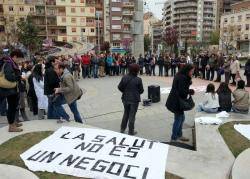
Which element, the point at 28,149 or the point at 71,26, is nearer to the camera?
the point at 28,149

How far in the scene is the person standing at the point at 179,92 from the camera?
7625 mm

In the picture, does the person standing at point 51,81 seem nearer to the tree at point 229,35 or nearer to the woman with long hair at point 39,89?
the woman with long hair at point 39,89

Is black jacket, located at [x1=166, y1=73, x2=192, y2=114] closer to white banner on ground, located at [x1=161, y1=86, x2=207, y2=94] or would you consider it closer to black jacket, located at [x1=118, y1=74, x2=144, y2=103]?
black jacket, located at [x1=118, y1=74, x2=144, y2=103]

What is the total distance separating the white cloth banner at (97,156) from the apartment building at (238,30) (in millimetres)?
76642

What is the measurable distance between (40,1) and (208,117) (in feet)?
240

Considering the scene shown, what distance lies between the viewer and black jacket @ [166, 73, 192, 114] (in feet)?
25.0

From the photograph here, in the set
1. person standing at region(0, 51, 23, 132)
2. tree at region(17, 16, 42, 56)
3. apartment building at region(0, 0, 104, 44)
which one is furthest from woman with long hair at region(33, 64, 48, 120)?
apartment building at region(0, 0, 104, 44)

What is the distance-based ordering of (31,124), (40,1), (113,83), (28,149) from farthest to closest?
(40,1) → (113,83) → (31,124) → (28,149)

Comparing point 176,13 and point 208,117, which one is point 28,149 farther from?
point 176,13

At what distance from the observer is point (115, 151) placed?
646cm

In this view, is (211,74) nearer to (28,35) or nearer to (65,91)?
(65,91)

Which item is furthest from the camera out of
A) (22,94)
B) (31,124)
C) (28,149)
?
(22,94)

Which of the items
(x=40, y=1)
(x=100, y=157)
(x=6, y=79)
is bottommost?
(x=100, y=157)

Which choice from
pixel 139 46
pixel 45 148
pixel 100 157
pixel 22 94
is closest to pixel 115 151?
pixel 100 157
